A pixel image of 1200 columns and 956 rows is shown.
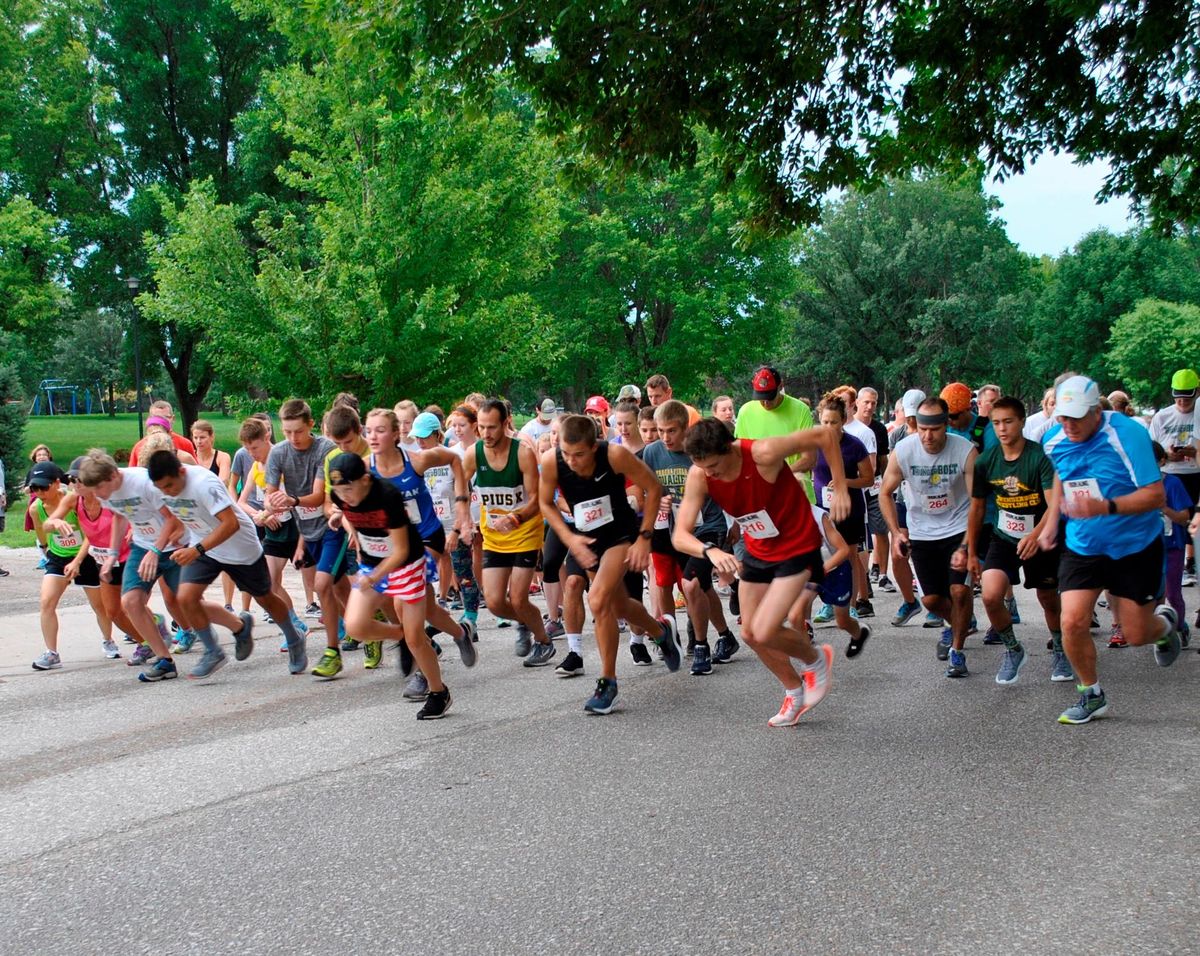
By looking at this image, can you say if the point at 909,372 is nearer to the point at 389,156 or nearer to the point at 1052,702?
the point at 389,156

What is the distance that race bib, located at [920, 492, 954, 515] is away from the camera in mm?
8258

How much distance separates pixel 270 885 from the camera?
14.3 feet

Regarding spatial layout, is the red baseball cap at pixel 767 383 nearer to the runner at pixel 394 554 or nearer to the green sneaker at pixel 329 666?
the runner at pixel 394 554

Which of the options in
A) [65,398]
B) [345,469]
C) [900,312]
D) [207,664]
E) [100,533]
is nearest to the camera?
[345,469]

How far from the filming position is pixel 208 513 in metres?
8.22

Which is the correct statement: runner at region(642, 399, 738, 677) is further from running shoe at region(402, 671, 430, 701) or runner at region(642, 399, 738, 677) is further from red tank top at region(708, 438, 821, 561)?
running shoe at region(402, 671, 430, 701)

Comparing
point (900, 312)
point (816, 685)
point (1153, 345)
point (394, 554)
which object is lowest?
point (816, 685)

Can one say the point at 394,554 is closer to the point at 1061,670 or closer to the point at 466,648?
the point at 466,648

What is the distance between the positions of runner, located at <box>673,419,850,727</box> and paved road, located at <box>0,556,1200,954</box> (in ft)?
1.19

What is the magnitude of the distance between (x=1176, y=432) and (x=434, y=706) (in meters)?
7.84

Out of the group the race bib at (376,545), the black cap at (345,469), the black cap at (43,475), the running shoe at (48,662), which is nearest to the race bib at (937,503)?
the race bib at (376,545)

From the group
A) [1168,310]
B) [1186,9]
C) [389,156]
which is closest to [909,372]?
[1168,310]

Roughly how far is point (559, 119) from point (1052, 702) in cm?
646

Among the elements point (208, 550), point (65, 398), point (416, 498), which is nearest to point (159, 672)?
point (208, 550)
